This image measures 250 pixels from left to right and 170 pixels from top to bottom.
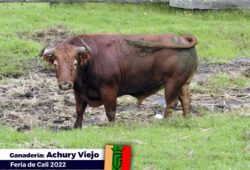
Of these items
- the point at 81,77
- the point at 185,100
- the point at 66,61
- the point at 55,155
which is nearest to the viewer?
the point at 55,155

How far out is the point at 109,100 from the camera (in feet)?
37.1

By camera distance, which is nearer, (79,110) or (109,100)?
(109,100)

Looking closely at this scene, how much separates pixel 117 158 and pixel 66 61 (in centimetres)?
378

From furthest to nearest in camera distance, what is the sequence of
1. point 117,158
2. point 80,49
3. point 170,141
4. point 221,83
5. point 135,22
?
point 135,22, point 221,83, point 80,49, point 170,141, point 117,158

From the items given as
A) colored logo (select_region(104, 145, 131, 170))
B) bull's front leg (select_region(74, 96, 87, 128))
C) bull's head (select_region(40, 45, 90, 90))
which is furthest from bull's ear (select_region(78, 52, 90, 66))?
colored logo (select_region(104, 145, 131, 170))

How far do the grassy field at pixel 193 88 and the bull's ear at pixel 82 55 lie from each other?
0.98 m

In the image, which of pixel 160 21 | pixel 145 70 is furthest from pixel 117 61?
pixel 160 21

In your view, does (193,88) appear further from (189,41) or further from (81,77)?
(81,77)

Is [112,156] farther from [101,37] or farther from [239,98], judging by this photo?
[239,98]

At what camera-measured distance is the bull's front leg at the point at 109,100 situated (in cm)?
1129

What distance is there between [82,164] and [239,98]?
21.9 ft

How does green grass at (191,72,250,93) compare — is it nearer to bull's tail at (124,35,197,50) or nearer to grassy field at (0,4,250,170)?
grassy field at (0,4,250,170)

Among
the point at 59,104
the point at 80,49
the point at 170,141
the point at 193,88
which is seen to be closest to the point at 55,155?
the point at 170,141

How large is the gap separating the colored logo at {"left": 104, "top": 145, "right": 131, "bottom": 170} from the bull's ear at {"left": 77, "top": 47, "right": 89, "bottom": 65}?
3.88 meters
